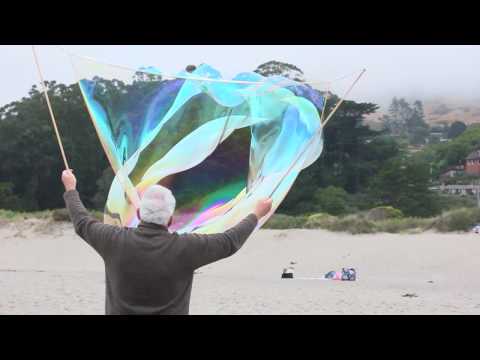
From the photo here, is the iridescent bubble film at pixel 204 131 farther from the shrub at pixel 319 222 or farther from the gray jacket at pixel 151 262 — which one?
the shrub at pixel 319 222

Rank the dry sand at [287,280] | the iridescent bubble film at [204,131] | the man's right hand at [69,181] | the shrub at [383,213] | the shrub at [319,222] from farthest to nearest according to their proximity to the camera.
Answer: the shrub at [383,213] → the shrub at [319,222] → the dry sand at [287,280] → the iridescent bubble film at [204,131] → the man's right hand at [69,181]

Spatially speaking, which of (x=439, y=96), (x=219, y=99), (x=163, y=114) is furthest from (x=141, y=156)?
(x=439, y=96)

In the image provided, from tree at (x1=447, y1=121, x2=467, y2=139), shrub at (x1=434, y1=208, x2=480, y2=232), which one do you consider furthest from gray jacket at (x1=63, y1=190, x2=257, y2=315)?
tree at (x1=447, y1=121, x2=467, y2=139)

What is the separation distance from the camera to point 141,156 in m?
3.60

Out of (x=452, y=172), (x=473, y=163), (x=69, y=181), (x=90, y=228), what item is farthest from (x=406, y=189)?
(x=90, y=228)

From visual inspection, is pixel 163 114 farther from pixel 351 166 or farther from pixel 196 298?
pixel 351 166

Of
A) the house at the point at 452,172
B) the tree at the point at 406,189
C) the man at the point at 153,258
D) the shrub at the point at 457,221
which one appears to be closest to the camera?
the man at the point at 153,258

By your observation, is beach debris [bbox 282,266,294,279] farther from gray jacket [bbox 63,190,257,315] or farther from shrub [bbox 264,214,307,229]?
gray jacket [bbox 63,190,257,315]

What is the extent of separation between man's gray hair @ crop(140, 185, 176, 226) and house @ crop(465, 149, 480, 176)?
23.8 metres

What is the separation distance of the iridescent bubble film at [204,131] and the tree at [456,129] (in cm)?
Result: 2583

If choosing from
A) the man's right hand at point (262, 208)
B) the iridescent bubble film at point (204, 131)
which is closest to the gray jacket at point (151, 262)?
the man's right hand at point (262, 208)

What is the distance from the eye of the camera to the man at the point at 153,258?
2.26 meters

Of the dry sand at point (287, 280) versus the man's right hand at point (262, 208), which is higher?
the man's right hand at point (262, 208)

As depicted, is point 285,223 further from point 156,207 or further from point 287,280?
point 156,207
